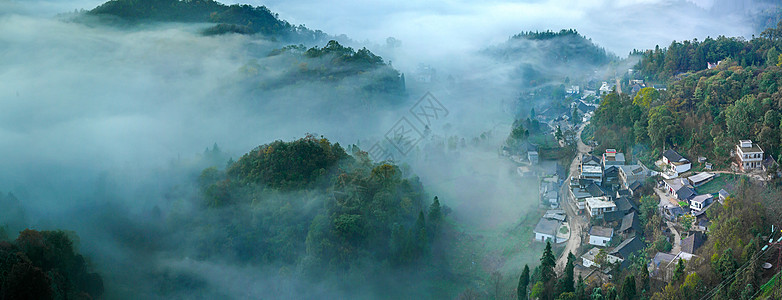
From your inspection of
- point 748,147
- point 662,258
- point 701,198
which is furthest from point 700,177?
point 662,258

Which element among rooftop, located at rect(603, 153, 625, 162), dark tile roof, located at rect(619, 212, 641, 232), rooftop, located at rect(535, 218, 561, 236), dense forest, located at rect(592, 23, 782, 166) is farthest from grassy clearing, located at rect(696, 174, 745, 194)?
rooftop, located at rect(535, 218, 561, 236)

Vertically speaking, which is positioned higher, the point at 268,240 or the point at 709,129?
the point at 709,129

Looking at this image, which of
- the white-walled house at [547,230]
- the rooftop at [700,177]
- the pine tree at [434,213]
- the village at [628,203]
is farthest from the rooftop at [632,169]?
the pine tree at [434,213]

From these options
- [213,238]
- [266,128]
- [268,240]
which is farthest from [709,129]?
[266,128]

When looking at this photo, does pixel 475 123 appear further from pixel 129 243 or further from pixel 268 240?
pixel 129 243

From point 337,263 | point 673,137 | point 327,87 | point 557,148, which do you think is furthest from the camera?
point 327,87

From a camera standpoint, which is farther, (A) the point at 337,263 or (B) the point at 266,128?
(B) the point at 266,128

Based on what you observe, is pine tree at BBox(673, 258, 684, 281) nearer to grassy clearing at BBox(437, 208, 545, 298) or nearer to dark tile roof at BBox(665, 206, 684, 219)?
grassy clearing at BBox(437, 208, 545, 298)
